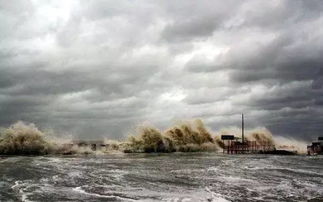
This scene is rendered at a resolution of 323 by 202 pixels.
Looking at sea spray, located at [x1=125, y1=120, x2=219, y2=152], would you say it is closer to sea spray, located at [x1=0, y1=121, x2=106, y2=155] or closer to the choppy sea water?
sea spray, located at [x1=0, y1=121, x2=106, y2=155]

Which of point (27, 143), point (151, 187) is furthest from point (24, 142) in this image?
point (151, 187)

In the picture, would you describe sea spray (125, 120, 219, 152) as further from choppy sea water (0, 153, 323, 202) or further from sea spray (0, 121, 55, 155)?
choppy sea water (0, 153, 323, 202)

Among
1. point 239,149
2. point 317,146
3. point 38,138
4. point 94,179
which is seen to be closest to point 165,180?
point 94,179

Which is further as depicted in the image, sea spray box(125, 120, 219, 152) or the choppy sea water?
sea spray box(125, 120, 219, 152)

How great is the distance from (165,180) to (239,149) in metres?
57.9

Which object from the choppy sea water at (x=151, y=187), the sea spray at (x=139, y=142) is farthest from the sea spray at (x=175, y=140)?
the choppy sea water at (x=151, y=187)

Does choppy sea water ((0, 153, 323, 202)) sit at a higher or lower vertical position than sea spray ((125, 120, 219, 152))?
lower

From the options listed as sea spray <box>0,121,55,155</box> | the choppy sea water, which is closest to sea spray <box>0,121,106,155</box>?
sea spray <box>0,121,55,155</box>

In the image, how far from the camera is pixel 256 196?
2125 centimetres

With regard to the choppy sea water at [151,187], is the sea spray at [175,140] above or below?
above

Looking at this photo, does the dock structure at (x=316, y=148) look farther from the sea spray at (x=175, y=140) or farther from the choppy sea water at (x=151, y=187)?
the choppy sea water at (x=151, y=187)

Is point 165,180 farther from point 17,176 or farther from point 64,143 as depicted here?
point 64,143

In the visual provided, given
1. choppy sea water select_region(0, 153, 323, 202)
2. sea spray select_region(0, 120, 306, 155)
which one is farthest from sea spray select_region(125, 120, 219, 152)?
choppy sea water select_region(0, 153, 323, 202)

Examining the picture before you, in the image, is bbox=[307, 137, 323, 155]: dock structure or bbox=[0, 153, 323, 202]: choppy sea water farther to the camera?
bbox=[307, 137, 323, 155]: dock structure
